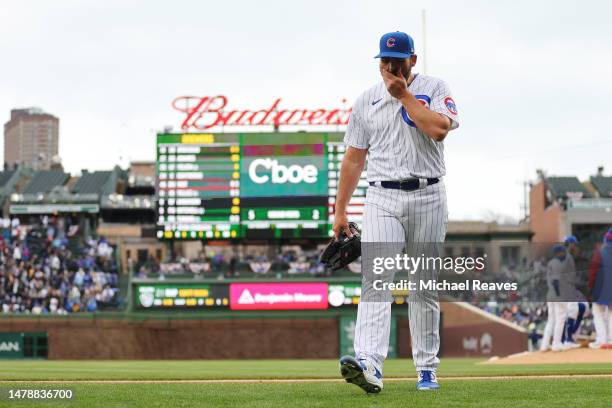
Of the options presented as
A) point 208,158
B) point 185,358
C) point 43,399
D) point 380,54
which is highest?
point 208,158

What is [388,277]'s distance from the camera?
18.7ft

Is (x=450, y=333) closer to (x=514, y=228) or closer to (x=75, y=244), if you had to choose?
(x=75, y=244)

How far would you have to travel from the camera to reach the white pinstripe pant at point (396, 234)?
5.68 metres

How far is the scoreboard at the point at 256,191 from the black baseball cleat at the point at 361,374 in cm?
2426

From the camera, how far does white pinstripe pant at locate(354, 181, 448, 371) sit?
568 centimetres

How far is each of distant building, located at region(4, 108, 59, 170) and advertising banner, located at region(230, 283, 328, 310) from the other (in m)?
58.0

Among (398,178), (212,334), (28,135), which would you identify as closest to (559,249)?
(398,178)

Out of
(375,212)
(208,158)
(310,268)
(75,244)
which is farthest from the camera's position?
(75,244)

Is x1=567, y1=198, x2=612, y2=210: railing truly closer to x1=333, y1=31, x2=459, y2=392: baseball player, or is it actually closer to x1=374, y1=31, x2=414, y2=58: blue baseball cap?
x1=333, y1=31, x2=459, y2=392: baseball player

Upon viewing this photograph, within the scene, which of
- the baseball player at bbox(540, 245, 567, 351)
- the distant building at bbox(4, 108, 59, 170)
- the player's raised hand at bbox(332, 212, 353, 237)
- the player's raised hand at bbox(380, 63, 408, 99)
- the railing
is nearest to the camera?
the player's raised hand at bbox(380, 63, 408, 99)

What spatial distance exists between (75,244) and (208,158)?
29.3 feet

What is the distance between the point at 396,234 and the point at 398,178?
0.32 metres

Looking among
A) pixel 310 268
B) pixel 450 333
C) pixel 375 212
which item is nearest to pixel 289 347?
pixel 310 268

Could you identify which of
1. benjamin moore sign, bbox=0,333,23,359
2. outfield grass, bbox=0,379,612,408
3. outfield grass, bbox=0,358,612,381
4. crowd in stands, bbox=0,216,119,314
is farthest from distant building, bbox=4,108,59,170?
outfield grass, bbox=0,379,612,408
